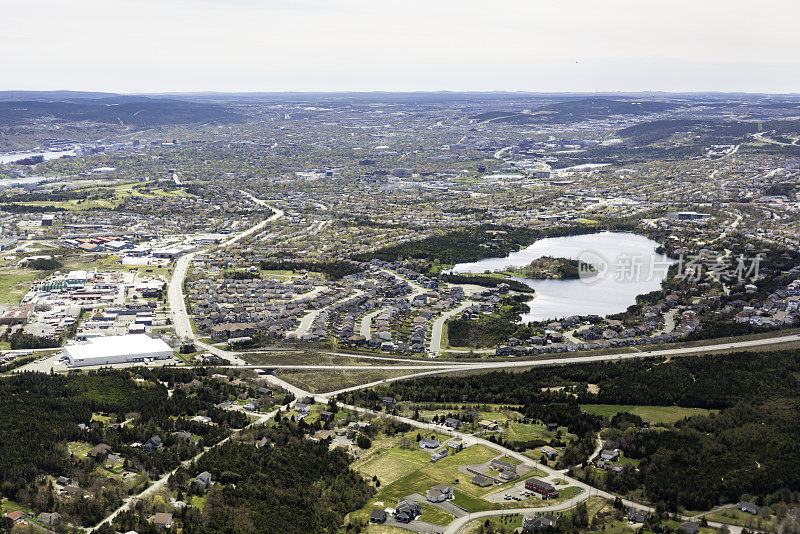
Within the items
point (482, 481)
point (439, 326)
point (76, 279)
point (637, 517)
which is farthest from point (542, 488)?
point (76, 279)

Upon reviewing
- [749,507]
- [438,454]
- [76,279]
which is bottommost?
[438,454]

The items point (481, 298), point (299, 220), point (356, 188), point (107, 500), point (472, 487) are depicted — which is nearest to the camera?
point (107, 500)

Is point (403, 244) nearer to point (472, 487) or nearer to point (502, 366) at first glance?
point (502, 366)

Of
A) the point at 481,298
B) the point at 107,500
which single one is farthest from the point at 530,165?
the point at 107,500

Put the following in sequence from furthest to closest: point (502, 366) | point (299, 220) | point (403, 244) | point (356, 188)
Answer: point (356, 188), point (299, 220), point (403, 244), point (502, 366)

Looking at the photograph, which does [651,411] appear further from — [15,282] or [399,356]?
[15,282]

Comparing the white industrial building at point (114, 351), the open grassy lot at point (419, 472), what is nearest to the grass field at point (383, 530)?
the open grassy lot at point (419, 472)

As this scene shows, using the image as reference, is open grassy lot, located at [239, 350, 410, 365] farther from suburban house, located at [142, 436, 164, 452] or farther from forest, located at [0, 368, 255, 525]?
suburban house, located at [142, 436, 164, 452]
